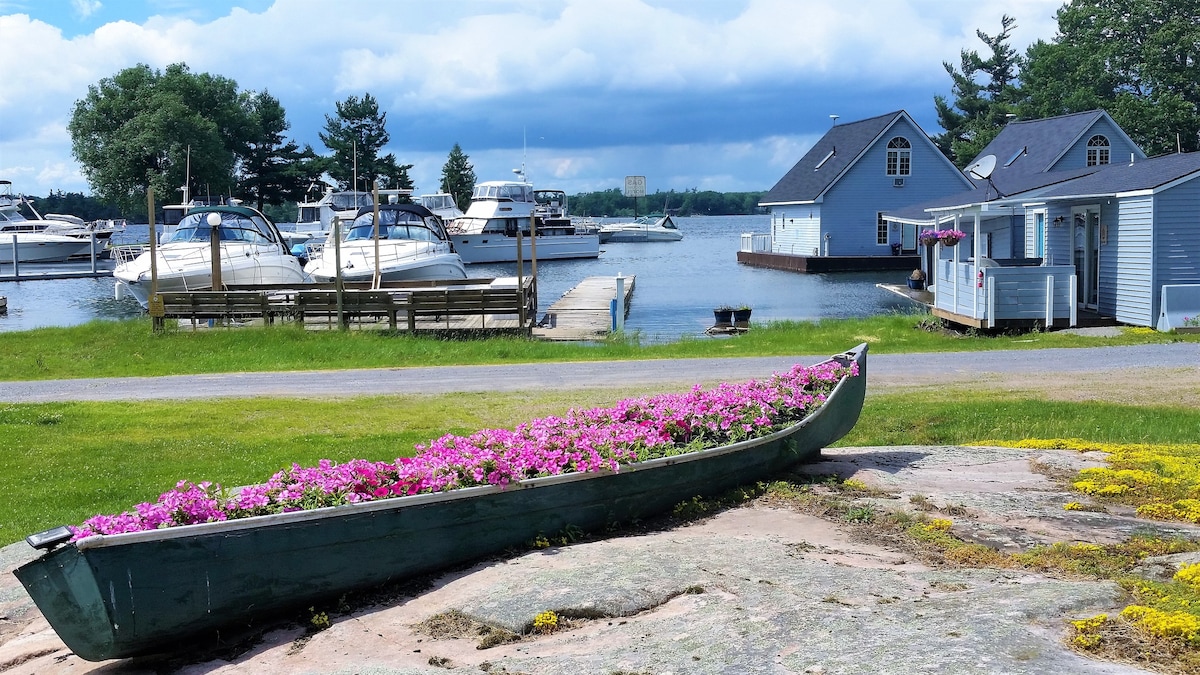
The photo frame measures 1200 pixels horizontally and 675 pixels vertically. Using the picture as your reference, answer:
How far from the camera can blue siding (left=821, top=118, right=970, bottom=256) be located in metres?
59.7

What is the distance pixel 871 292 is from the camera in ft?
150

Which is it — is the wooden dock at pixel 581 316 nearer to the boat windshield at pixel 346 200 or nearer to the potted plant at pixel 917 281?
the potted plant at pixel 917 281

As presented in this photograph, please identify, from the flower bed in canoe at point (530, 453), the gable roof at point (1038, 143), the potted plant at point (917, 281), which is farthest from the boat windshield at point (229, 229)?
the flower bed in canoe at point (530, 453)

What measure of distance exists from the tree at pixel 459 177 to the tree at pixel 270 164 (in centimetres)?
1442

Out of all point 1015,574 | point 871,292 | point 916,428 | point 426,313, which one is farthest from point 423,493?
point 871,292

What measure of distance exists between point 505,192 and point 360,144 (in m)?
38.4

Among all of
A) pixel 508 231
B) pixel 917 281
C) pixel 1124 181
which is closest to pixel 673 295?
pixel 917 281

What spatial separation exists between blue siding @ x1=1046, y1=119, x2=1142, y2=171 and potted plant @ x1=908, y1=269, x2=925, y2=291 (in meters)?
8.17

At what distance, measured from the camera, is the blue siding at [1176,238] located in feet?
76.9

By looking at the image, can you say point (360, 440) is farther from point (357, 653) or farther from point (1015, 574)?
point (1015, 574)

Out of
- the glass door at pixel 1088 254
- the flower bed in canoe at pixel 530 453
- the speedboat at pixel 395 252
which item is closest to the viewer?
the flower bed in canoe at pixel 530 453

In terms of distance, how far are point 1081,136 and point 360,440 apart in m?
41.9

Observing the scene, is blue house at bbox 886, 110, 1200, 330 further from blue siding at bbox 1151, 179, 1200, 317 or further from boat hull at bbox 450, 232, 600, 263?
boat hull at bbox 450, 232, 600, 263

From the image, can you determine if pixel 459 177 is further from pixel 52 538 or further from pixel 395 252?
pixel 52 538
